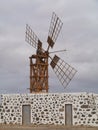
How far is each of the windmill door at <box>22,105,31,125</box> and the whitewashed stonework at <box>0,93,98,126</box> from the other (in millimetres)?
170

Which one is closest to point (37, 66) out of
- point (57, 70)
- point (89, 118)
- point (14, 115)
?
point (57, 70)

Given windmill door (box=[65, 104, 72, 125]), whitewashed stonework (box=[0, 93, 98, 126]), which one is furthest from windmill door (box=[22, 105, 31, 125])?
windmill door (box=[65, 104, 72, 125])

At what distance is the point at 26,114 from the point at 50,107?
5.47 ft

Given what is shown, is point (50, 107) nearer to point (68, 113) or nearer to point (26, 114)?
point (68, 113)

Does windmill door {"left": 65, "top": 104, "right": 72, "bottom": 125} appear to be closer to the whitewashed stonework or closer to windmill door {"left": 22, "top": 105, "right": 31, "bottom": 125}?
the whitewashed stonework

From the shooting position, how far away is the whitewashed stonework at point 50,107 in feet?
76.2

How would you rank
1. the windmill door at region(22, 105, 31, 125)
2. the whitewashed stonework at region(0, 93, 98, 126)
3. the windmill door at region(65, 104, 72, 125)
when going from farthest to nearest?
1. the windmill door at region(22, 105, 31, 125)
2. the windmill door at region(65, 104, 72, 125)
3. the whitewashed stonework at region(0, 93, 98, 126)

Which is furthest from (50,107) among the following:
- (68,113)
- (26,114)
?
(26,114)

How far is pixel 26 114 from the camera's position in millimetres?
24906

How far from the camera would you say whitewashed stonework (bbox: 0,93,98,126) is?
76.2ft

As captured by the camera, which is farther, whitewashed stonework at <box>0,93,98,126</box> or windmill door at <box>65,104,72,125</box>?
windmill door at <box>65,104,72,125</box>

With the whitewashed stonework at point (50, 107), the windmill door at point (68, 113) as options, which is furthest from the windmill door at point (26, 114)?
the windmill door at point (68, 113)

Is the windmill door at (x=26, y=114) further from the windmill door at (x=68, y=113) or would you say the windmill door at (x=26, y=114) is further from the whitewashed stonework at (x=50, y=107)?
the windmill door at (x=68, y=113)

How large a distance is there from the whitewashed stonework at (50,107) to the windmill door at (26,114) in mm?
170
